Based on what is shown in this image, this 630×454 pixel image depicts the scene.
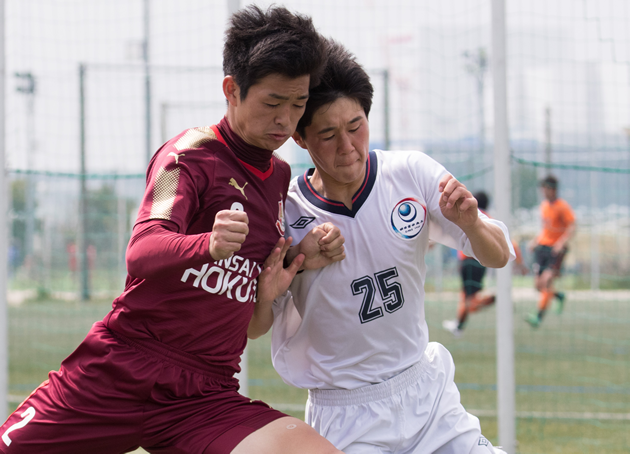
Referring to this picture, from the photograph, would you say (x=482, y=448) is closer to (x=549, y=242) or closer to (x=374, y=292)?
(x=374, y=292)

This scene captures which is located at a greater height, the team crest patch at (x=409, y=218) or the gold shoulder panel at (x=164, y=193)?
the gold shoulder panel at (x=164, y=193)

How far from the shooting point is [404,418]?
2121 mm

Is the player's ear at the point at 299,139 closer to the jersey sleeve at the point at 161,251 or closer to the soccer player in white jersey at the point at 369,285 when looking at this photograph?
the soccer player in white jersey at the point at 369,285

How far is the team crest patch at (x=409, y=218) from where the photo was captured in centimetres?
215

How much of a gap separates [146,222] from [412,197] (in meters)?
0.94

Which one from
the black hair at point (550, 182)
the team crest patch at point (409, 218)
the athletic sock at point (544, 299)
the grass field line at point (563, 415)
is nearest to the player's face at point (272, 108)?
the team crest patch at point (409, 218)

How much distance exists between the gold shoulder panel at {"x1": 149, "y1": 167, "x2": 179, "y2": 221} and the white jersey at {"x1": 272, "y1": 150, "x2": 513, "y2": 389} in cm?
57

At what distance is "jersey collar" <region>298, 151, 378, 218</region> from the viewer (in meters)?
2.19

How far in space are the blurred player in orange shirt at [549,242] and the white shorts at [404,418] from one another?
6.50 meters

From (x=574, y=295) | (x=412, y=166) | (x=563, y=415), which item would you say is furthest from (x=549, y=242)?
(x=412, y=166)

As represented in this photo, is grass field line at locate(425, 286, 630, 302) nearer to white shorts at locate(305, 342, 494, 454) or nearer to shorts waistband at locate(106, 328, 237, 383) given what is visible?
white shorts at locate(305, 342, 494, 454)

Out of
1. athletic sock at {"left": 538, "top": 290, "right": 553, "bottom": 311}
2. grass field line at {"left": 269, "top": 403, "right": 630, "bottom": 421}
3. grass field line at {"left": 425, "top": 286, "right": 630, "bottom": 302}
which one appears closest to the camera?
grass field line at {"left": 269, "top": 403, "right": 630, "bottom": 421}

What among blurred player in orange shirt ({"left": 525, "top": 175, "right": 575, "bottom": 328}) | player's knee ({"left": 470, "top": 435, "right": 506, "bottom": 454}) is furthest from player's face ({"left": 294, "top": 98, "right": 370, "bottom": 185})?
blurred player in orange shirt ({"left": 525, "top": 175, "right": 575, "bottom": 328})

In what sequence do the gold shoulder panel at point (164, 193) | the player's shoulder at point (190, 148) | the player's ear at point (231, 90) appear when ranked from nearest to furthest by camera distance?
the gold shoulder panel at point (164, 193) < the player's shoulder at point (190, 148) < the player's ear at point (231, 90)
